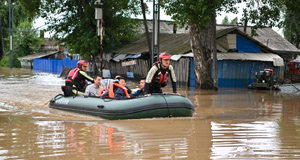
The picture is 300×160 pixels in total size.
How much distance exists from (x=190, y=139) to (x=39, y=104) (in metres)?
8.92

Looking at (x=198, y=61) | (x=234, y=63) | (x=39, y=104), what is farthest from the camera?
(x=234, y=63)

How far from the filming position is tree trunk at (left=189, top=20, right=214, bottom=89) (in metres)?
24.2

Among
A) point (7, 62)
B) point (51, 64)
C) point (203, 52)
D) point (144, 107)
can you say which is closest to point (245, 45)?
point (203, 52)

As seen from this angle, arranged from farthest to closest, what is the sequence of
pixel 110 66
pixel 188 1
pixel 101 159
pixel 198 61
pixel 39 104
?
pixel 110 66 → pixel 198 61 → pixel 188 1 → pixel 39 104 → pixel 101 159

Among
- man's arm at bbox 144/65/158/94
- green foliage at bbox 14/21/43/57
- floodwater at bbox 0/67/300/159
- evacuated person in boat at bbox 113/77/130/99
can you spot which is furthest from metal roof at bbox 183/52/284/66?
green foliage at bbox 14/21/43/57

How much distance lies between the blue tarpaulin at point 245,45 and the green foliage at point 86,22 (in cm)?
996

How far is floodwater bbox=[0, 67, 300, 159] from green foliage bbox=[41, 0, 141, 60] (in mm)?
20692

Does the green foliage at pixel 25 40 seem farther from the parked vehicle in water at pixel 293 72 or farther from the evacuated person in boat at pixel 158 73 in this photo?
the evacuated person in boat at pixel 158 73

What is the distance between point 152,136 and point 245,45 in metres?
20.3

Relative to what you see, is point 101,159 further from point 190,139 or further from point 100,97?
point 100,97

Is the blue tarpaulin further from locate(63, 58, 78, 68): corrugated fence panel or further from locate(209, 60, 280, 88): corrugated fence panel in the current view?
locate(63, 58, 78, 68): corrugated fence panel

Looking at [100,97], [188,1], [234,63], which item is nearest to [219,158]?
[100,97]

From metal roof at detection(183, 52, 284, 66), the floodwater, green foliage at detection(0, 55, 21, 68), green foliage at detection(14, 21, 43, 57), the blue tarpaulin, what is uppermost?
green foliage at detection(14, 21, 43, 57)

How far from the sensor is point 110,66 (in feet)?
123
